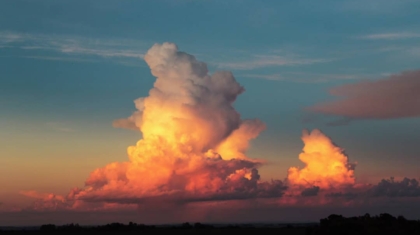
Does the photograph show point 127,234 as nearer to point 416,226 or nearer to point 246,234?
point 246,234

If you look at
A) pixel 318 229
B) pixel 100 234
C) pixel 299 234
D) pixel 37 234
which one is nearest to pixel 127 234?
pixel 100 234

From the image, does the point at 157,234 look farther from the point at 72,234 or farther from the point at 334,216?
the point at 334,216

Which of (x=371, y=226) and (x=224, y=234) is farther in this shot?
(x=224, y=234)

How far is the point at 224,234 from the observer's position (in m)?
188

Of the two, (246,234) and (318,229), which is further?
(246,234)

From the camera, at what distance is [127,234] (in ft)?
629

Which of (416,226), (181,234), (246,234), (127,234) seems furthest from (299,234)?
(416,226)

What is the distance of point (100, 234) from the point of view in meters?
191


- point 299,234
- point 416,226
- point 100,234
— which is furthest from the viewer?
point 100,234

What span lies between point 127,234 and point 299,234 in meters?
48.4

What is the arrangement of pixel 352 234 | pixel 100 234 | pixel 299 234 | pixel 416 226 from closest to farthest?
pixel 352 234 < pixel 416 226 < pixel 299 234 < pixel 100 234

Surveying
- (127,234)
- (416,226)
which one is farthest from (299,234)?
(416,226)

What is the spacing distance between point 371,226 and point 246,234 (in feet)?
253

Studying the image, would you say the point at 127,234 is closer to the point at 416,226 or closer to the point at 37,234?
the point at 37,234
